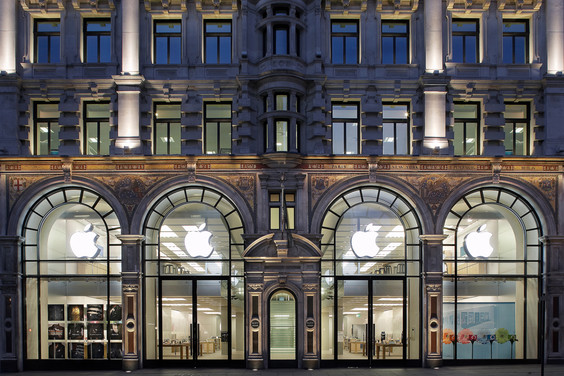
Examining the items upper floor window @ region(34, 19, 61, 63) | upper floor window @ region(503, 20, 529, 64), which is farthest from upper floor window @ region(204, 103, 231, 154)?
upper floor window @ region(503, 20, 529, 64)

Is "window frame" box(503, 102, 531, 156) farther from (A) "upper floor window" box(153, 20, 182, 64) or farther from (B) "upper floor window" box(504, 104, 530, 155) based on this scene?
(A) "upper floor window" box(153, 20, 182, 64)

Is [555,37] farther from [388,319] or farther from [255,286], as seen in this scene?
[255,286]

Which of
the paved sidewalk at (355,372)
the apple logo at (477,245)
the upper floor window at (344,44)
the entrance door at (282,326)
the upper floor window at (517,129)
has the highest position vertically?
the upper floor window at (344,44)

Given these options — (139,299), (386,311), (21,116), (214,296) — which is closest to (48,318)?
(139,299)

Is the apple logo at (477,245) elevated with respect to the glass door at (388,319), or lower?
elevated

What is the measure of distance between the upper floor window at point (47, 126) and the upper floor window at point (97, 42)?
2.78m

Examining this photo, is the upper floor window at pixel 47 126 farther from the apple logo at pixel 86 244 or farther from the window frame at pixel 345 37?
the window frame at pixel 345 37

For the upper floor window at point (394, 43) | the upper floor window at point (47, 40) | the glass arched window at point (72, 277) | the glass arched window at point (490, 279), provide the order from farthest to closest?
the upper floor window at point (394, 43) → the upper floor window at point (47, 40) → the glass arched window at point (490, 279) → the glass arched window at point (72, 277)

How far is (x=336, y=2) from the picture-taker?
946 inches

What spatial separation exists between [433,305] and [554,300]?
Answer: 544 cm

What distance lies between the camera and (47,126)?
78.6ft

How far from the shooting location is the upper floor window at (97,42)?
79.2 feet

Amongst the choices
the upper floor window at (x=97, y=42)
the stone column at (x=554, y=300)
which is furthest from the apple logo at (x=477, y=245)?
the upper floor window at (x=97, y=42)

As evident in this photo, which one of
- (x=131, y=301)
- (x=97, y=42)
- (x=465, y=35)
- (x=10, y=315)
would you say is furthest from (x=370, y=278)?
(x=97, y=42)
